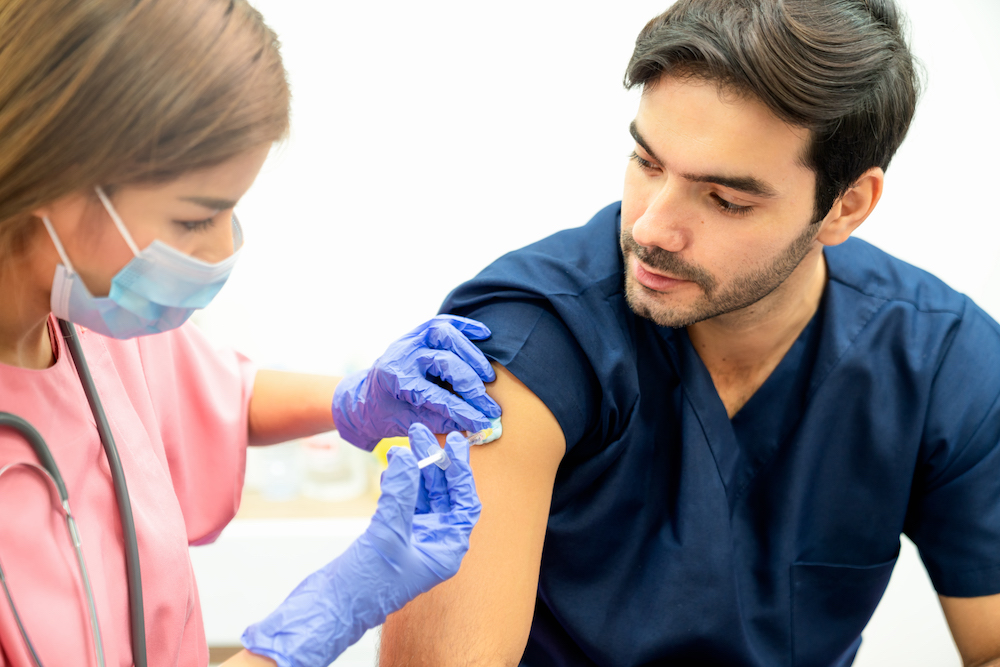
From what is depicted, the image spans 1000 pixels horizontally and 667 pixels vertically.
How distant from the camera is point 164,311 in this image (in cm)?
82

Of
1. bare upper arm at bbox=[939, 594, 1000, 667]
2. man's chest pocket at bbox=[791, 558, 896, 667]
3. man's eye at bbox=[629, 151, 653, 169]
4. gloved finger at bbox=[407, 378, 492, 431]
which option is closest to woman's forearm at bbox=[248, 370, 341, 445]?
gloved finger at bbox=[407, 378, 492, 431]

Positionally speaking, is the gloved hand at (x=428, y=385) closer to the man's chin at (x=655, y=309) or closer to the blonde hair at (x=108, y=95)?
the man's chin at (x=655, y=309)

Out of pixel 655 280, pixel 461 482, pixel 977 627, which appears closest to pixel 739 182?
pixel 655 280

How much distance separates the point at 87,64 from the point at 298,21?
137 cm

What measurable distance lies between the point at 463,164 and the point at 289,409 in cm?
97

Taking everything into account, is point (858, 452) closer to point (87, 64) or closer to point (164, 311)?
point (164, 311)

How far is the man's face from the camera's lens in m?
1.02

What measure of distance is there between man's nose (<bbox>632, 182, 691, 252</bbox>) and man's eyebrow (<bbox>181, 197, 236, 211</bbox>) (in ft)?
1.81

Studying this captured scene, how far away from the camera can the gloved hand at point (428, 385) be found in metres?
1.00

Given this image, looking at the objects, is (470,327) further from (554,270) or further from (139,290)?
(139,290)

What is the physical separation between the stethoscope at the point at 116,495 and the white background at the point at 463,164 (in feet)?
3.87

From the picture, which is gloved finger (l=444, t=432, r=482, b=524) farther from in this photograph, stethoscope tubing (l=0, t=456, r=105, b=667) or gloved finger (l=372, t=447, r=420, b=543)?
stethoscope tubing (l=0, t=456, r=105, b=667)

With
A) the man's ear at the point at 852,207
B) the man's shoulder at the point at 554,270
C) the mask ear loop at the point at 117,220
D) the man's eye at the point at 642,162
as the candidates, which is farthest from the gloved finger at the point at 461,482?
the man's ear at the point at 852,207

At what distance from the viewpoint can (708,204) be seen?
1.08 metres
